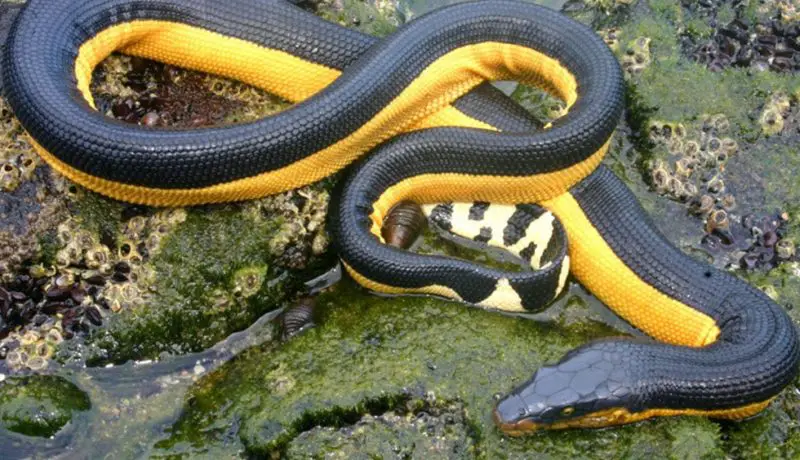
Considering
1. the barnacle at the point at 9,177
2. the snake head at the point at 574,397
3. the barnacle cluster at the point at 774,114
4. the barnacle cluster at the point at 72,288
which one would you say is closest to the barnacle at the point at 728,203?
the barnacle cluster at the point at 774,114

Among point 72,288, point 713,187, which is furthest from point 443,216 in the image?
point 72,288

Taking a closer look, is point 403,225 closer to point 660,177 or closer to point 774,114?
point 660,177

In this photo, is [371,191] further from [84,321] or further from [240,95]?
[84,321]

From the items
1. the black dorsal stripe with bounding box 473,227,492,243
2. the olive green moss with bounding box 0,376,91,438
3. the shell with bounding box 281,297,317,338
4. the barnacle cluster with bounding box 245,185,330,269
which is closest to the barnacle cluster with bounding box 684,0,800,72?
the black dorsal stripe with bounding box 473,227,492,243

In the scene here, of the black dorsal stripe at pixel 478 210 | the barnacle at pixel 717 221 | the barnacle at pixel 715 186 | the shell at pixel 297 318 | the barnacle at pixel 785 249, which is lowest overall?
the barnacle at pixel 785 249

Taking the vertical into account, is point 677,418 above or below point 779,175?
below

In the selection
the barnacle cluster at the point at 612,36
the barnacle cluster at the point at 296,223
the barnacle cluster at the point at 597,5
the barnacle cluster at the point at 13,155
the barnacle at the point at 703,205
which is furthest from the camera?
the barnacle cluster at the point at 597,5

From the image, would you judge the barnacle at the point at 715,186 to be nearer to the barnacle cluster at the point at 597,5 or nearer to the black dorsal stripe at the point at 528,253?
the black dorsal stripe at the point at 528,253

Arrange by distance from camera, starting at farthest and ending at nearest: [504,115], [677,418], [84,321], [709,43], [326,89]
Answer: [709,43] → [504,115] → [326,89] → [84,321] → [677,418]

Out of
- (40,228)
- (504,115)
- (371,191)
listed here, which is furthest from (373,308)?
(40,228)
